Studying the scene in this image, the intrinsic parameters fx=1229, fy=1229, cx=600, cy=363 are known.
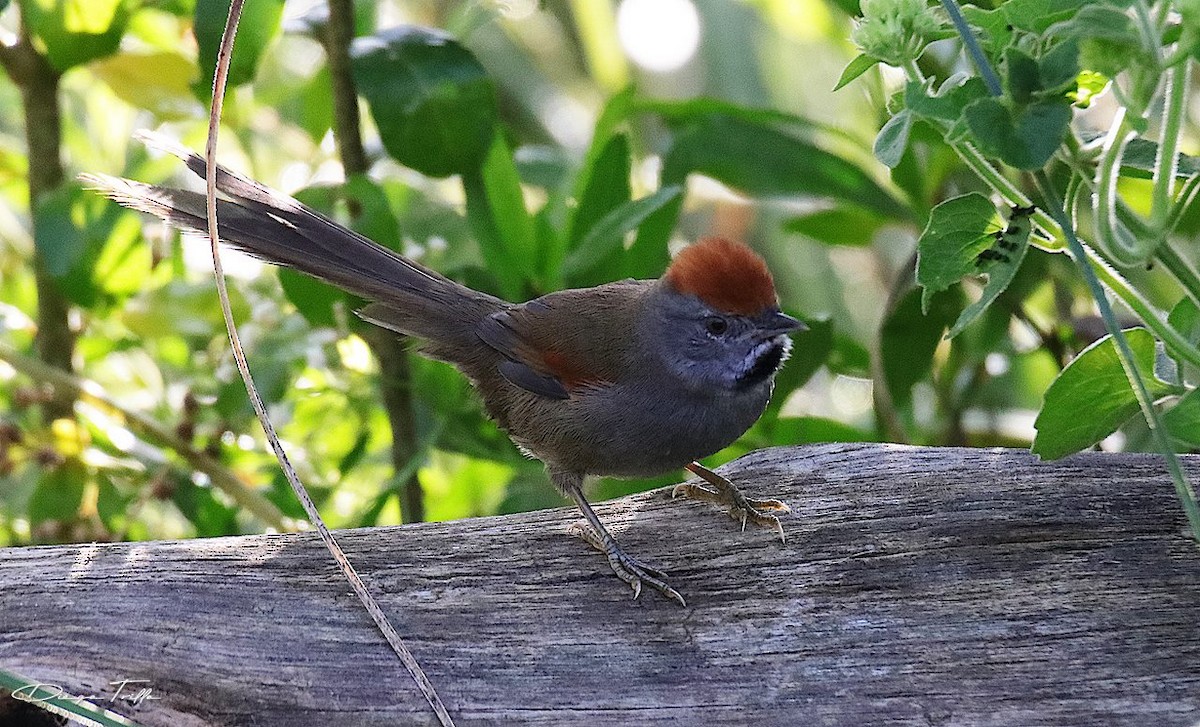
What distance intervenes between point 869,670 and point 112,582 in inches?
50.7

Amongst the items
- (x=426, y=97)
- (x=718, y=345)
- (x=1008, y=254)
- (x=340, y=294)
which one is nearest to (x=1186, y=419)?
(x=1008, y=254)

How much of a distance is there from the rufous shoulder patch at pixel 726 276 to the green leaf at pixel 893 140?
3.27 feet

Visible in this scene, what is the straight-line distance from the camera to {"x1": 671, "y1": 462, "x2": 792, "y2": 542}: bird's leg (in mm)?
2385

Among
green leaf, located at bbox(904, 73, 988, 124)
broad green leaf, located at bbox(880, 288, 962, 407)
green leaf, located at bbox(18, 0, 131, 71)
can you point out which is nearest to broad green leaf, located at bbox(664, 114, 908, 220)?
broad green leaf, located at bbox(880, 288, 962, 407)

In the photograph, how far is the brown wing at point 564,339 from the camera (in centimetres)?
290

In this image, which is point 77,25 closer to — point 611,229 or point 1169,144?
point 611,229

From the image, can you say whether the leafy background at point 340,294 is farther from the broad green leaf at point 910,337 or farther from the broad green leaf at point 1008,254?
the broad green leaf at point 1008,254

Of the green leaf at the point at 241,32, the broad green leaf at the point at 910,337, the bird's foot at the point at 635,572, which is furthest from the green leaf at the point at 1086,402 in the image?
the green leaf at the point at 241,32

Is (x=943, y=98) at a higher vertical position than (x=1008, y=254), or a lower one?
higher

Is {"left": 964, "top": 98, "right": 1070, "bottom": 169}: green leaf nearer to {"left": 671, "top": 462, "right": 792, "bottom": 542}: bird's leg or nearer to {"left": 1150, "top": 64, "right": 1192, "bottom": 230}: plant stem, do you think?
{"left": 1150, "top": 64, "right": 1192, "bottom": 230}: plant stem

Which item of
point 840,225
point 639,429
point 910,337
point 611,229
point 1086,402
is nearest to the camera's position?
point 1086,402

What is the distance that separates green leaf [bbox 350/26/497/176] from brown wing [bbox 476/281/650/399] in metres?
0.48

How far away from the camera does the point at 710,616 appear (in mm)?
2191

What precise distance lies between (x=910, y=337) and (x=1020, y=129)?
1.83m
